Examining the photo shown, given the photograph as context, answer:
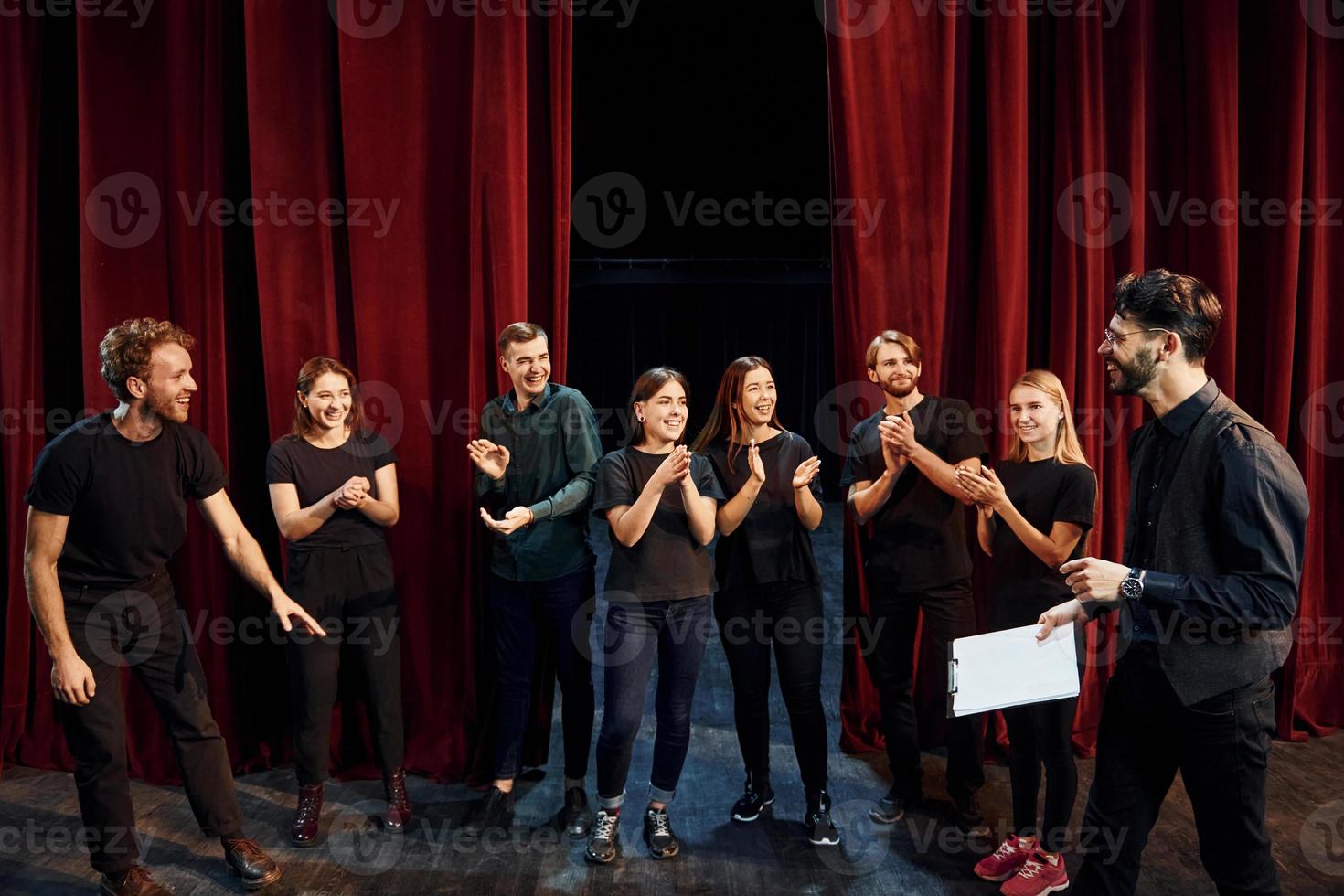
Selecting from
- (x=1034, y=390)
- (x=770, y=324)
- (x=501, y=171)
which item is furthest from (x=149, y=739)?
(x=770, y=324)

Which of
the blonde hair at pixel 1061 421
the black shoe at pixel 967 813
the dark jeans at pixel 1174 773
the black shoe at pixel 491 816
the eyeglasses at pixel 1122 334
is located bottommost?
the black shoe at pixel 491 816

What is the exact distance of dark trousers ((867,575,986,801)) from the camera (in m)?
2.86

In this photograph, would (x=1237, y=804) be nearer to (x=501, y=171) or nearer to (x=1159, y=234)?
(x=1159, y=234)

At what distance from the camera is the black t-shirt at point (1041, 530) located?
101 inches

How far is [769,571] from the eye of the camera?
9.00 ft

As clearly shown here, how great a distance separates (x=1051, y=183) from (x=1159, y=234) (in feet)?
1.58

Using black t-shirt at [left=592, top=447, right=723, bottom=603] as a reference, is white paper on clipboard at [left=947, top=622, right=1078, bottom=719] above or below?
below

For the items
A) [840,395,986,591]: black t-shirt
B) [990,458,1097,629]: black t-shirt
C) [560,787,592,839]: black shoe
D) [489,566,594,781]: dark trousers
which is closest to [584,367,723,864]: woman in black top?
[560,787,592,839]: black shoe

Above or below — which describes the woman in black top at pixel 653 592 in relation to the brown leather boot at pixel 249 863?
above

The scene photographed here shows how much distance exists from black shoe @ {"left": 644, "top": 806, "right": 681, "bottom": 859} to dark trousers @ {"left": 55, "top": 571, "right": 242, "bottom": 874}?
3.71 ft

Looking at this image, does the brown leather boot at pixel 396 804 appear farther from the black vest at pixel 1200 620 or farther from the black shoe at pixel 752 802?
the black vest at pixel 1200 620

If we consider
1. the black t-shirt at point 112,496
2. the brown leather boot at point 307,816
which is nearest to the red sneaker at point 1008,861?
the brown leather boot at point 307,816

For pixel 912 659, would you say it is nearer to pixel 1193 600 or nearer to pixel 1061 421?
pixel 1061 421

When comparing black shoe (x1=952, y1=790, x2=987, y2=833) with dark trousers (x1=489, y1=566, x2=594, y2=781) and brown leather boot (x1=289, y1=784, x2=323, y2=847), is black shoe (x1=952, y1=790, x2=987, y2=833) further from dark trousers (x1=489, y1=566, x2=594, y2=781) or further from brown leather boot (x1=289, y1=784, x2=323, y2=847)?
brown leather boot (x1=289, y1=784, x2=323, y2=847)
